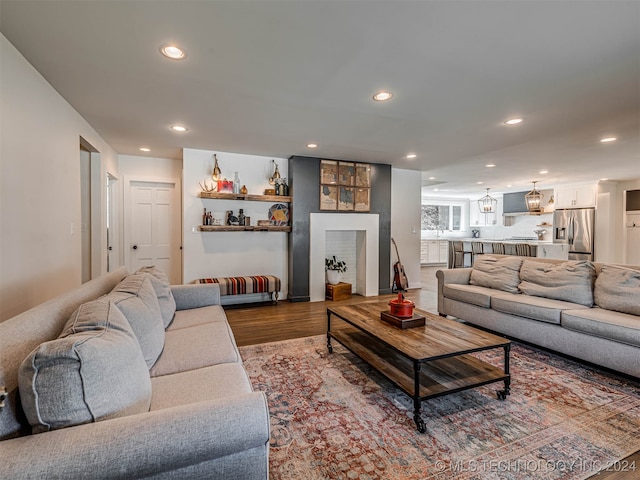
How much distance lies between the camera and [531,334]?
10.1ft

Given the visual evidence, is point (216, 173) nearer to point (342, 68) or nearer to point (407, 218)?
point (342, 68)

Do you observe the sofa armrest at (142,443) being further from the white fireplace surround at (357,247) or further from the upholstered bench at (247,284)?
the white fireplace surround at (357,247)

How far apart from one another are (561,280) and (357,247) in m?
3.38

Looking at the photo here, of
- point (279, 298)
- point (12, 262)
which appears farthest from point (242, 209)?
point (12, 262)

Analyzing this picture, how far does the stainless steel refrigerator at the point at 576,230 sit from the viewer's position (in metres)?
7.49

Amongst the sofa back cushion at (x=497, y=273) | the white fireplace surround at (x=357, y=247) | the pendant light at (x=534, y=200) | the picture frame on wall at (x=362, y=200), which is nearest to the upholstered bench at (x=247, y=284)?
the white fireplace surround at (x=357, y=247)

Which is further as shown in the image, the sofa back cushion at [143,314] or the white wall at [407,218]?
the white wall at [407,218]

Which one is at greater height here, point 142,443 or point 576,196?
point 576,196

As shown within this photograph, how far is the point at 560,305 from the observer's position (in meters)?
2.98

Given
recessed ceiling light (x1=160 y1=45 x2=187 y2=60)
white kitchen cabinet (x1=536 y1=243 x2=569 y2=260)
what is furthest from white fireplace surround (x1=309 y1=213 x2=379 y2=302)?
white kitchen cabinet (x1=536 y1=243 x2=569 y2=260)

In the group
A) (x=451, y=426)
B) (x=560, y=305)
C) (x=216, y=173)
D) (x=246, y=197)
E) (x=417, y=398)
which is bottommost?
(x=451, y=426)

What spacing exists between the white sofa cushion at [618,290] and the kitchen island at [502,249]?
15.3ft

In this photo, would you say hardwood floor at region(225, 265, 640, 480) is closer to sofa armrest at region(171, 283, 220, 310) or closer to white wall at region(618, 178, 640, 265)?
sofa armrest at region(171, 283, 220, 310)

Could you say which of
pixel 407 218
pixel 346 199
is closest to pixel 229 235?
pixel 346 199
